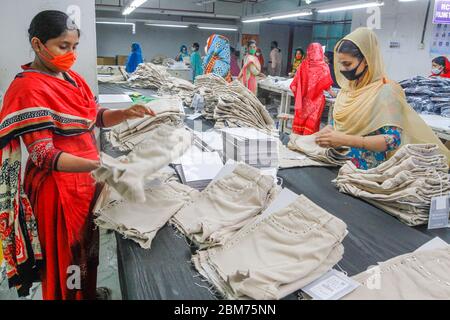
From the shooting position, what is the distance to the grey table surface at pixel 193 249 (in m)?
0.95

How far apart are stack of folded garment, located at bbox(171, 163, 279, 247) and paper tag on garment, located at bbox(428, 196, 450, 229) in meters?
0.60

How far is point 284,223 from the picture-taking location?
1.12m

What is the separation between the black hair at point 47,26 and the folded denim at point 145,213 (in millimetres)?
691

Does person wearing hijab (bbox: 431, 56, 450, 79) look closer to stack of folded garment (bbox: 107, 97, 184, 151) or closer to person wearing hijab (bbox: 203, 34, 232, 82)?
person wearing hijab (bbox: 203, 34, 232, 82)

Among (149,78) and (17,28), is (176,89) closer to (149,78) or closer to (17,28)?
(149,78)

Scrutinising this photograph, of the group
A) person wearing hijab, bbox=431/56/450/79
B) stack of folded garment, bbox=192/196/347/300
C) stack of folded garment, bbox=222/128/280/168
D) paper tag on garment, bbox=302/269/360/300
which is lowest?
paper tag on garment, bbox=302/269/360/300

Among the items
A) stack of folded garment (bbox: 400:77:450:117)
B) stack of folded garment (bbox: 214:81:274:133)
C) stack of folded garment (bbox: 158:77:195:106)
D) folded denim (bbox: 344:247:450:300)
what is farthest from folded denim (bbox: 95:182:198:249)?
stack of folded garment (bbox: 400:77:450:117)

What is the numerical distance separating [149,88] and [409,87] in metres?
3.41

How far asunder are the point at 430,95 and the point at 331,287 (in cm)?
423

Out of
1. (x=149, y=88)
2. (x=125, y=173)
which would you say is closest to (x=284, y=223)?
(x=125, y=173)

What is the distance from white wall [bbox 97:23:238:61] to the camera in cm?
1363

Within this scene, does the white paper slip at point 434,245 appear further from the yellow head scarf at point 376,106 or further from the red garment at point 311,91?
the red garment at point 311,91

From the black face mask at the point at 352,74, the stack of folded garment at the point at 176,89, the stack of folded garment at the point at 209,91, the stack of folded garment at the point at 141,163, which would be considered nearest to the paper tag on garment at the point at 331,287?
the stack of folded garment at the point at 141,163

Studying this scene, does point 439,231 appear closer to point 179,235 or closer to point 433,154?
point 433,154
